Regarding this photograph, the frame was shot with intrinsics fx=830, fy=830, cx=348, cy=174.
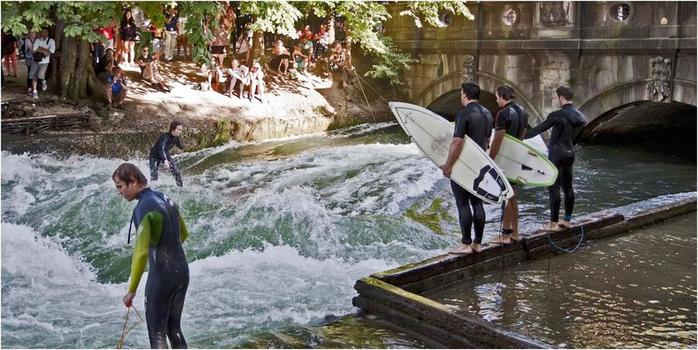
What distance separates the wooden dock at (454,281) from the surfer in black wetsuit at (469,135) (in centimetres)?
36


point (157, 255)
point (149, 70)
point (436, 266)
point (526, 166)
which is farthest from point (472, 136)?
point (149, 70)

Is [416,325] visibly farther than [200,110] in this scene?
No

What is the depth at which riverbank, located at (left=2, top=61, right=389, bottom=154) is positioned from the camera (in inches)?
706

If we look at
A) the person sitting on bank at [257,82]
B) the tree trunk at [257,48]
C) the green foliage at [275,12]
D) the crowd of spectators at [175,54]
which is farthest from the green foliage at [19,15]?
the tree trunk at [257,48]

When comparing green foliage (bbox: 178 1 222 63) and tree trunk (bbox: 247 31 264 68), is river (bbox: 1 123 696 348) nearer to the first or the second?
green foliage (bbox: 178 1 222 63)

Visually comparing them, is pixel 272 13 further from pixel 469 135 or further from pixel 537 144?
pixel 469 135

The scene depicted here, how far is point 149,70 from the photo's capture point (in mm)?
21438

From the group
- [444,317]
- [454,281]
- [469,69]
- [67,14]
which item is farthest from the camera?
[469,69]

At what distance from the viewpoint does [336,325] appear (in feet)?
24.3

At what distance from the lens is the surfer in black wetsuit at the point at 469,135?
27.0 feet

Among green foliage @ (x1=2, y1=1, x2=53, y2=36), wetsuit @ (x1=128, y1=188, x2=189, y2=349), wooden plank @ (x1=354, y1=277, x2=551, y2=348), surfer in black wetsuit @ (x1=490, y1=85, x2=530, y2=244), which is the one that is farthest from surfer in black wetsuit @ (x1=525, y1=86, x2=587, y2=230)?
green foliage @ (x1=2, y1=1, x2=53, y2=36)

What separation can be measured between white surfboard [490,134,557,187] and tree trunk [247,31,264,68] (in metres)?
15.7

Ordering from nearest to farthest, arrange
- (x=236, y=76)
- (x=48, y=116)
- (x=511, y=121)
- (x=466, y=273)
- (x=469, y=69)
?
(x=466, y=273)
(x=511, y=121)
(x=48, y=116)
(x=236, y=76)
(x=469, y=69)

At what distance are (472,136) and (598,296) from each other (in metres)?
1.99
